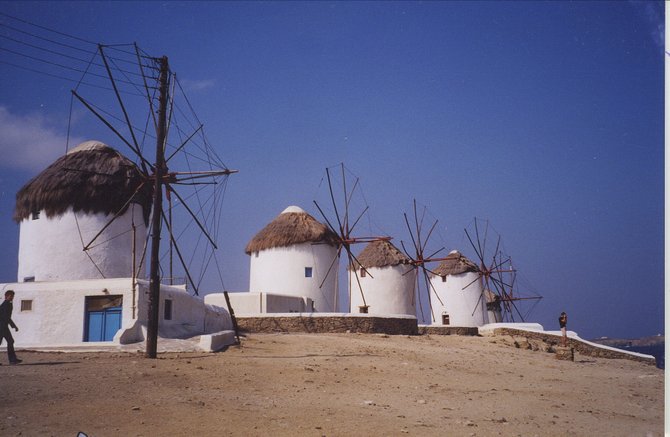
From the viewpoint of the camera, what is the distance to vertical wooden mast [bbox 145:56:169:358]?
11.4 metres

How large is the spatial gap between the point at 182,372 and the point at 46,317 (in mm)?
7373

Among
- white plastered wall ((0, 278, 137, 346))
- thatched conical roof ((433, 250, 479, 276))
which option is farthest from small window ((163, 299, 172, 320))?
thatched conical roof ((433, 250, 479, 276))

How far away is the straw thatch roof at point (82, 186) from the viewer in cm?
1817

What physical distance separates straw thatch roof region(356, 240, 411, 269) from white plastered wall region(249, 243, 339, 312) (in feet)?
14.6

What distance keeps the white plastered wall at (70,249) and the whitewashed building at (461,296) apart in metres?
21.4

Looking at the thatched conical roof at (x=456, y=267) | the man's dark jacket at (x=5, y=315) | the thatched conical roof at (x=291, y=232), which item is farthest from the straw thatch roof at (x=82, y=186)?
the thatched conical roof at (x=456, y=267)

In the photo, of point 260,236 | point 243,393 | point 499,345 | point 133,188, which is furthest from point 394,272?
point 243,393

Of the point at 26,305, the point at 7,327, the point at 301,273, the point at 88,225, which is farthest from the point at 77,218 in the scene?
the point at 301,273

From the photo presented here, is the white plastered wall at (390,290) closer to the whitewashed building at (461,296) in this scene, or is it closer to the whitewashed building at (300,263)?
the whitewashed building at (300,263)

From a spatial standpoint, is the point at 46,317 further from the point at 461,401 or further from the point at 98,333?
the point at 461,401

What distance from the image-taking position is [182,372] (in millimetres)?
9391

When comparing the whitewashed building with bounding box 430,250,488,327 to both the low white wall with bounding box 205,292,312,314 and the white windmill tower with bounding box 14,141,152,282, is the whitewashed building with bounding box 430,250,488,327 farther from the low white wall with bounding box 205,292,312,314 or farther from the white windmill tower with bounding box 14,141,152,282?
the white windmill tower with bounding box 14,141,152,282

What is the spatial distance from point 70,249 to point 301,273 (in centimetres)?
1070

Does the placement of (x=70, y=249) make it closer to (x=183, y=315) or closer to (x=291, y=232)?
(x=183, y=315)
